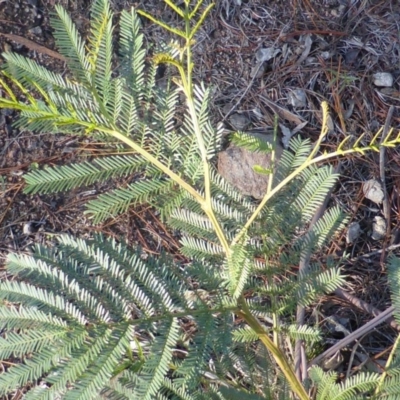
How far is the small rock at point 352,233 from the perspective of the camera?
2.50 m

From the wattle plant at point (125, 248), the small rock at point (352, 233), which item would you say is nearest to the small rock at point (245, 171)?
the small rock at point (352, 233)

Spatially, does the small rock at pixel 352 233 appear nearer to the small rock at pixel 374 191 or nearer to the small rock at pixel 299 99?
the small rock at pixel 374 191

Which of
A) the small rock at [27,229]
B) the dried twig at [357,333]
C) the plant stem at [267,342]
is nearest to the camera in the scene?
the plant stem at [267,342]

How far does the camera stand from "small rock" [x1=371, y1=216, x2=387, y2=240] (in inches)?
98.3

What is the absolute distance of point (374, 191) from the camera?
2.51m

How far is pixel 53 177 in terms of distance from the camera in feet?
4.45

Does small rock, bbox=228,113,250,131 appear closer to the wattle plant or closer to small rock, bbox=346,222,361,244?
small rock, bbox=346,222,361,244

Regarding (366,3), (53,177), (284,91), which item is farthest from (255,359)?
(366,3)

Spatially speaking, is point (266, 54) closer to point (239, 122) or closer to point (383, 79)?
point (239, 122)

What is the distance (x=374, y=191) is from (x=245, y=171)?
1.84 ft

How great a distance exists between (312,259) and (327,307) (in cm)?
22

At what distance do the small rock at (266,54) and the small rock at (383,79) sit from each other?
1.48 ft

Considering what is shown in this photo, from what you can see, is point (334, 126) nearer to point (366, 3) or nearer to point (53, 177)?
point (366, 3)

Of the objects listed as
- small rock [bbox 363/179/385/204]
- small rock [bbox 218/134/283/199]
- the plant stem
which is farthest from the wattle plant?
small rock [bbox 363/179/385/204]
